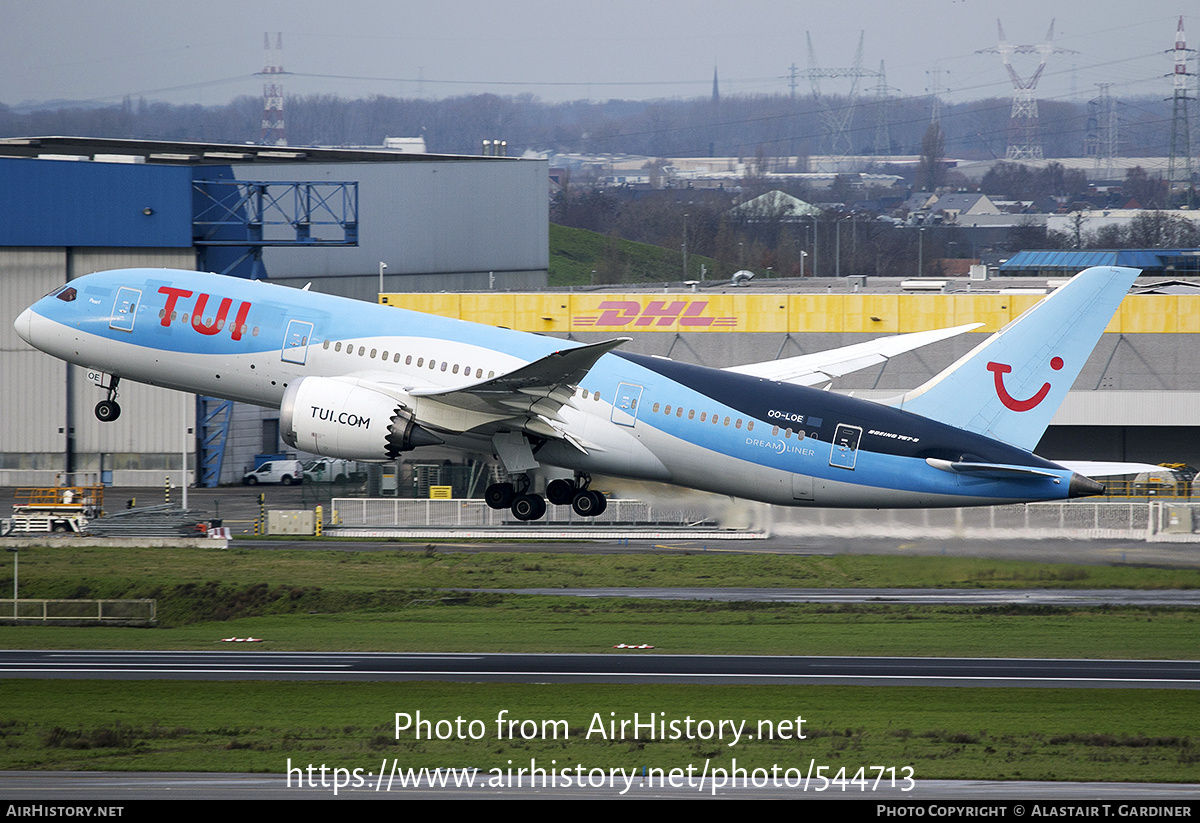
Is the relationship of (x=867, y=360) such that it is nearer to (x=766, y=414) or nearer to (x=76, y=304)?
(x=766, y=414)

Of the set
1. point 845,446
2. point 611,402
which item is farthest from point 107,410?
point 845,446

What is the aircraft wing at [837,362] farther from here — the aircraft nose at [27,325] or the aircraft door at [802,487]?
the aircraft nose at [27,325]

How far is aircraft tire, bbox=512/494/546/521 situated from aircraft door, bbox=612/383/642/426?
141 inches

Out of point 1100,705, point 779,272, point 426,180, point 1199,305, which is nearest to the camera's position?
point 1100,705

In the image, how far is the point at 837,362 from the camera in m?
46.8

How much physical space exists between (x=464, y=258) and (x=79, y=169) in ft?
107

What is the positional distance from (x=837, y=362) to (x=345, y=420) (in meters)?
17.1

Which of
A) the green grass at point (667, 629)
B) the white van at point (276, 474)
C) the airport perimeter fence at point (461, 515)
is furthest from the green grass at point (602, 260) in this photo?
the green grass at point (667, 629)

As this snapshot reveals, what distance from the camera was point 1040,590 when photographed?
198ft

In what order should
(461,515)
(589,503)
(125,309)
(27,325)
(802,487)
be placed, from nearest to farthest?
1. (802,487)
2. (589,503)
3. (125,309)
4. (27,325)
5. (461,515)

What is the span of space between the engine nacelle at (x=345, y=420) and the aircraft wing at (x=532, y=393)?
0.99m

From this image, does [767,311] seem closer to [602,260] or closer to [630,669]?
[630,669]

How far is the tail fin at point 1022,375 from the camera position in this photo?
38906mm

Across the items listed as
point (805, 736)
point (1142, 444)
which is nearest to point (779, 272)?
point (1142, 444)
